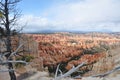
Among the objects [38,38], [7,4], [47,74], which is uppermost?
[7,4]

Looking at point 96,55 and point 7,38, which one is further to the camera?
point 96,55

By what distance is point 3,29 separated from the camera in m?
14.4

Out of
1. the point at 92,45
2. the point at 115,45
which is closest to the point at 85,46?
the point at 92,45

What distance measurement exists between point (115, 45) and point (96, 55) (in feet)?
4.88

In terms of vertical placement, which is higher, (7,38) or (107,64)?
(7,38)

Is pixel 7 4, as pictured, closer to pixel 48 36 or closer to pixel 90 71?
pixel 90 71

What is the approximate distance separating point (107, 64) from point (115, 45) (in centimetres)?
273

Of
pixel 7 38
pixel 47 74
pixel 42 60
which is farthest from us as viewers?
pixel 42 60

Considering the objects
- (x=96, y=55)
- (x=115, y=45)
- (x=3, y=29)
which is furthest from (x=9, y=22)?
(x=115, y=45)

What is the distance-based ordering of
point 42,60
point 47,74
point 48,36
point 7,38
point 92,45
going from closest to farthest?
1. point 7,38
2. point 47,74
3. point 42,60
4. point 92,45
5. point 48,36

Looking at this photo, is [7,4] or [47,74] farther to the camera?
[47,74]

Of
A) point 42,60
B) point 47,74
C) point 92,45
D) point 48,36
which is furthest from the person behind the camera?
point 48,36

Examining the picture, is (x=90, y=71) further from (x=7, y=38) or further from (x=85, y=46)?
(x=7, y=38)

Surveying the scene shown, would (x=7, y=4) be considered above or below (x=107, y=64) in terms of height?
above
